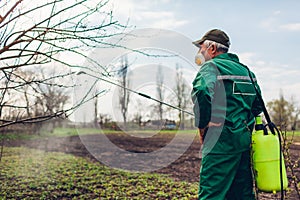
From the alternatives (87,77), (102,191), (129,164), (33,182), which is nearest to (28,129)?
(129,164)

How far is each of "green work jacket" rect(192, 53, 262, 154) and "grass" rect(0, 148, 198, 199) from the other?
344 cm

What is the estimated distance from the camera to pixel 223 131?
272 centimetres

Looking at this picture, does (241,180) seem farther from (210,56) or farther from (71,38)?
(71,38)

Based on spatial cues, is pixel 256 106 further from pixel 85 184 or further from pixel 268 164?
pixel 85 184

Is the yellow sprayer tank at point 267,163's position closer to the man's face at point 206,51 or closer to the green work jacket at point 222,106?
the green work jacket at point 222,106

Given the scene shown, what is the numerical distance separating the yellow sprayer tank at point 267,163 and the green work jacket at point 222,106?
0.10m

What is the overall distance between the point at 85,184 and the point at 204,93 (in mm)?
5395

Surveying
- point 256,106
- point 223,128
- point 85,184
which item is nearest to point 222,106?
point 223,128

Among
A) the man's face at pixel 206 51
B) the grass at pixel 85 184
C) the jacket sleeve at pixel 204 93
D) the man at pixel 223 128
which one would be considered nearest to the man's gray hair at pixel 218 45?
the man's face at pixel 206 51

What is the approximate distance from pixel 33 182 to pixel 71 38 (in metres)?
5.35

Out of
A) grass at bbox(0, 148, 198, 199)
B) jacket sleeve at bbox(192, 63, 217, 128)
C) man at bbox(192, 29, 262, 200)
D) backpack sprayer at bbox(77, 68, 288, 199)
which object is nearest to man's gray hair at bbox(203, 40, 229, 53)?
man at bbox(192, 29, 262, 200)

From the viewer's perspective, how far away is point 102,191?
6.62 m

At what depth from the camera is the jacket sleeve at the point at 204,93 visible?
2641 mm

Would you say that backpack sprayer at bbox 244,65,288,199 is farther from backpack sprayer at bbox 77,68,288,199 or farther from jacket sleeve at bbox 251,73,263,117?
jacket sleeve at bbox 251,73,263,117
